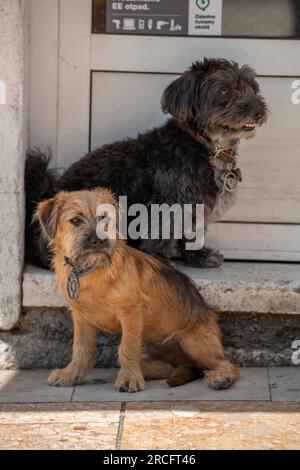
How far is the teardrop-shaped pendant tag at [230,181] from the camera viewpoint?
19.4 feet

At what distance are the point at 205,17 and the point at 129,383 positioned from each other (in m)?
2.42

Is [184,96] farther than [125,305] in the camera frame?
Yes

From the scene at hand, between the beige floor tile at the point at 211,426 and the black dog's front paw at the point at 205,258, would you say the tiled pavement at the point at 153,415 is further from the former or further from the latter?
the black dog's front paw at the point at 205,258

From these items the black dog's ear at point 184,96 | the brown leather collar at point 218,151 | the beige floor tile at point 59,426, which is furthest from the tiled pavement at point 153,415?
the black dog's ear at point 184,96

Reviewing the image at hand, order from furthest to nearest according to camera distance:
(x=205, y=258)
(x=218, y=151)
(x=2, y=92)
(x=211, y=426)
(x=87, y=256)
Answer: (x=205, y=258) → (x=218, y=151) → (x=2, y=92) → (x=87, y=256) → (x=211, y=426)

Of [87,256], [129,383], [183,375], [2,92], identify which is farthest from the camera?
[2,92]

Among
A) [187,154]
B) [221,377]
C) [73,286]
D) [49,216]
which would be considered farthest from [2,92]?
[221,377]

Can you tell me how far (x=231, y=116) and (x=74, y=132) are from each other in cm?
114

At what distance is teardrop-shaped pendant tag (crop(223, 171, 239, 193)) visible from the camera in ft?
19.4

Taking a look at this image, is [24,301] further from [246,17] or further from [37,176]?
[246,17]

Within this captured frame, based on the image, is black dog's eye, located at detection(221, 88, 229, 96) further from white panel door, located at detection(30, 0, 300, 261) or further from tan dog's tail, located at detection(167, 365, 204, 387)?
tan dog's tail, located at detection(167, 365, 204, 387)

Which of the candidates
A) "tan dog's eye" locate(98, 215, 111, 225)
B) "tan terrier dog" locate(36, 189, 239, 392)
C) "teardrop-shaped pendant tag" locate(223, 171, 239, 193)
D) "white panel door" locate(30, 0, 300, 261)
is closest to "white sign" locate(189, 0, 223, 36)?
"white panel door" locate(30, 0, 300, 261)

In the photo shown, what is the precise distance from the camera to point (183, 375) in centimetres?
548

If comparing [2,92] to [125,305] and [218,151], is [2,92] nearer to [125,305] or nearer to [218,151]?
[218,151]
